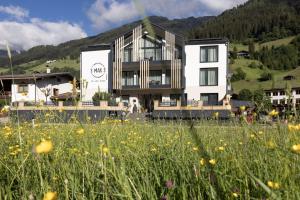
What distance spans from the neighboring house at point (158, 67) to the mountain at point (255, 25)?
258 feet

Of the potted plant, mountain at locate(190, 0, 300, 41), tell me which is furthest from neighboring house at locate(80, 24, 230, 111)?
mountain at locate(190, 0, 300, 41)

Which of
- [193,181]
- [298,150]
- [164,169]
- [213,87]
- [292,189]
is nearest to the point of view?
[298,150]

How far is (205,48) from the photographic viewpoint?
124 feet

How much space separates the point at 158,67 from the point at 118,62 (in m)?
4.31

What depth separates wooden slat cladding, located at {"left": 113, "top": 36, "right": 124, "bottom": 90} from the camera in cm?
3906

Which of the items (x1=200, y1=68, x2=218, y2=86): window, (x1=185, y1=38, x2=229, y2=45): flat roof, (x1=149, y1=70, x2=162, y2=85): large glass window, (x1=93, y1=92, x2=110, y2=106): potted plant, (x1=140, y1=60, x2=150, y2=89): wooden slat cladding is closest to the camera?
(x1=93, y1=92, x2=110, y2=106): potted plant

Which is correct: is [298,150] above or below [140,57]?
below

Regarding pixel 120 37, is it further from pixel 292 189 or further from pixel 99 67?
pixel 292 189

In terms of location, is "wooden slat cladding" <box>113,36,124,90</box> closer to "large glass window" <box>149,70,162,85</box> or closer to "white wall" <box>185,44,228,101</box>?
"large glass window" <box>149,70,162,85</box>

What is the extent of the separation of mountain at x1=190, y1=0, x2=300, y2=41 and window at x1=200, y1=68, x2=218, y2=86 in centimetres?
7953

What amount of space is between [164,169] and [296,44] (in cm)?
10556

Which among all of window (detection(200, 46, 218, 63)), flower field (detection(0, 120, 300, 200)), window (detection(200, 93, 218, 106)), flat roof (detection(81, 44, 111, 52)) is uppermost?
flat roof (detection(81, 44, 111, 52))

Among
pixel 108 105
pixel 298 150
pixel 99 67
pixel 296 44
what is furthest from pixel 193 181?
pixel 296 44

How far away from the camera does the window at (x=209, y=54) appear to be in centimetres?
3734
